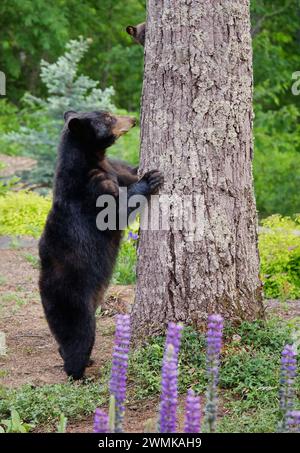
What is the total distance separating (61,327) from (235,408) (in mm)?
1467

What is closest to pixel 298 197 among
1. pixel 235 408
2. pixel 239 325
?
pixel 239 325

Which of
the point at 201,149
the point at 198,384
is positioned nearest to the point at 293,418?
the point at 198,384

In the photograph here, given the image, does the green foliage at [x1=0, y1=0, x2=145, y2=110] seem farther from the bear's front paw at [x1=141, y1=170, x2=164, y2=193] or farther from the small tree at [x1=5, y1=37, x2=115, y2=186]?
the bear's front paw at [x1=141, y1=170, x2=164, y2=193]

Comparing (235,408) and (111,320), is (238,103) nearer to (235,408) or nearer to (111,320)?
(235,408)

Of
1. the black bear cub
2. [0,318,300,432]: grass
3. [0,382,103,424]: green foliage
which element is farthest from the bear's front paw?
[0,382,103,424]: green foliage

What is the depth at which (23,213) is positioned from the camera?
10.2m

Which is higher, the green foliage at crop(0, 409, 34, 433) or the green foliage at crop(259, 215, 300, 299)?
the green foliage at crop(259, 215, 300, 299)

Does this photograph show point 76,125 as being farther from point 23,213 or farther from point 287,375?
point 23,213

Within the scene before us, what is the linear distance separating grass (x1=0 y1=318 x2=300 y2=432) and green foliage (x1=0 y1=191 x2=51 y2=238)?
16.4ft

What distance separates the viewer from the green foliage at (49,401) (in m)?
4.50

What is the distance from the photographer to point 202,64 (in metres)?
4.80

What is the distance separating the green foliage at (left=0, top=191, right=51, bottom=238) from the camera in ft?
32.4

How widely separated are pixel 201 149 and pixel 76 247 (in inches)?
42.8

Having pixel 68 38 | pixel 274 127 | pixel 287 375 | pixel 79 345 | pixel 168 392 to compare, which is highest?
pixel 68 38
